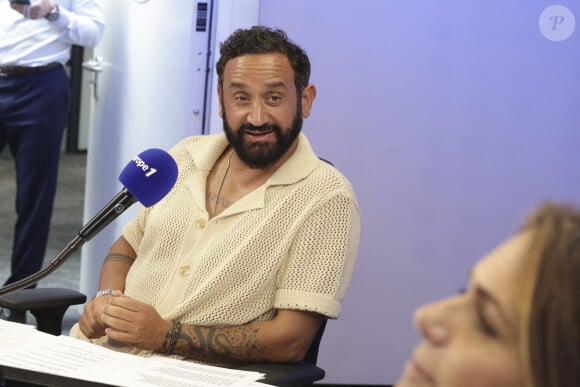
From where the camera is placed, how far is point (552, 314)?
79cm

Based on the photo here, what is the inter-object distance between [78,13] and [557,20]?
188cm

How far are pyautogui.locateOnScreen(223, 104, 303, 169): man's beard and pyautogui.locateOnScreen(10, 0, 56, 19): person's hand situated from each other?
5.93ft

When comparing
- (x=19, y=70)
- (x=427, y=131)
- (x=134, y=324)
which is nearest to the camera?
(x=134, y=324)

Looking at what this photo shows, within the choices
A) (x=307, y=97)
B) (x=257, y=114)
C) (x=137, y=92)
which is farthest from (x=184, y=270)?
(x=137, y=92)

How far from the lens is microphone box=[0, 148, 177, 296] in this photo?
191cm

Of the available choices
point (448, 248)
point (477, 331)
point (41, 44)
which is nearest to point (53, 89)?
point (41, 44)

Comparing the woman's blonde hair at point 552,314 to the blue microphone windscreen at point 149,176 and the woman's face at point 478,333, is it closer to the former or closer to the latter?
the woman's face at point 478,333

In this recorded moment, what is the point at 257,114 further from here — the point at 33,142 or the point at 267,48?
the point at 33,142

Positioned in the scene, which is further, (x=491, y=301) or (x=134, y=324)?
(x=134, y=324)

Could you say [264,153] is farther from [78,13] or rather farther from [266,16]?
[78,13]

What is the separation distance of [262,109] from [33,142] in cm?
197

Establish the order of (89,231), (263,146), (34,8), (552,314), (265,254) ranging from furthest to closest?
(34,8) → (263,146) → (265,254) → (89,231) → (552,314)

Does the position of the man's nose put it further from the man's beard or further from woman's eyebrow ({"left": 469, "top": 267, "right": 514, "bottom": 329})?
woman's eyebrow ({"left": 469, "top": 267, "right": 514, "bottom": 329})

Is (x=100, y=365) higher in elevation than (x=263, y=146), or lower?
lower
